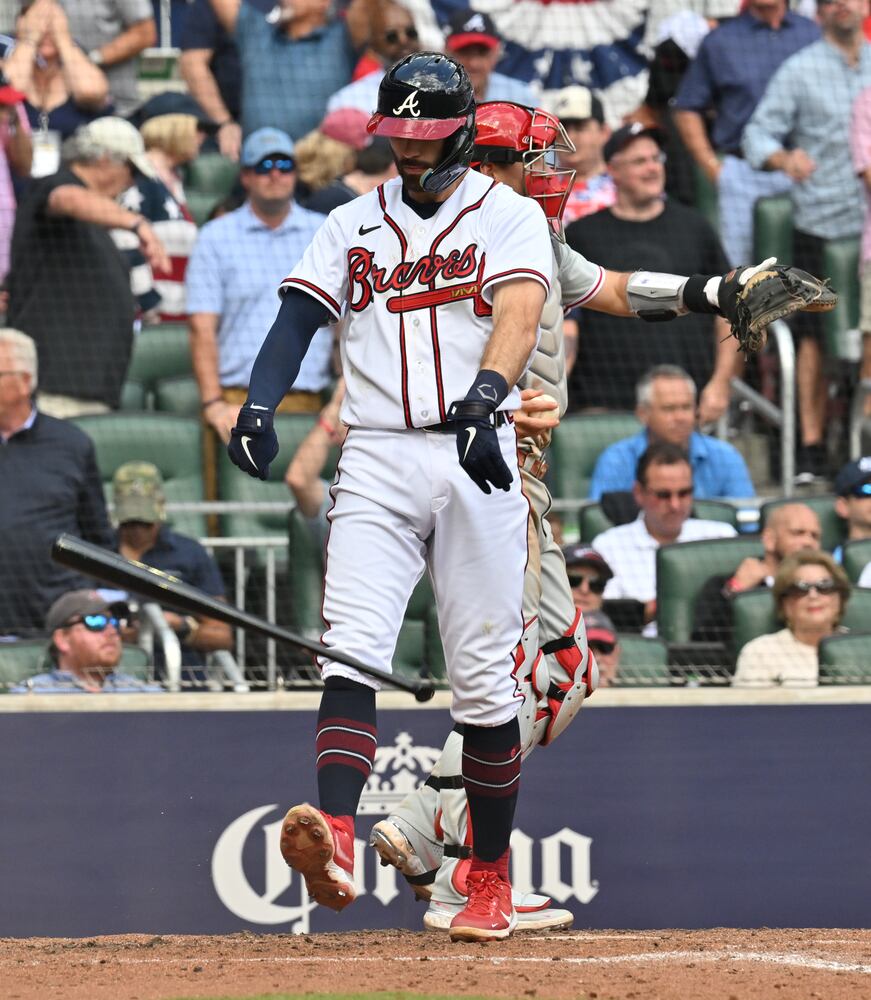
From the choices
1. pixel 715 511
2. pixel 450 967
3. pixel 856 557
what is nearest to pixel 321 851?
pixel 450 967

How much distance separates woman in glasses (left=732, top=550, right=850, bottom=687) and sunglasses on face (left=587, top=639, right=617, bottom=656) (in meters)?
0.40

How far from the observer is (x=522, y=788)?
520cm

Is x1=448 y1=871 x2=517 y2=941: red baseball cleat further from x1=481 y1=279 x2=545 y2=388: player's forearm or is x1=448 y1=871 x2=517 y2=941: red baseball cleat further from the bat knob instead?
x1=481 y1=279 x2=545 y2=388: player's forearm

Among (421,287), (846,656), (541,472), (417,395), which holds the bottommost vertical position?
(846,656)

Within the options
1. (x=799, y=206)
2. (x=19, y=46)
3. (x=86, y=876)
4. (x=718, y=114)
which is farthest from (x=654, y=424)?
(x=19, y=46)

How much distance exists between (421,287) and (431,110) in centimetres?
38

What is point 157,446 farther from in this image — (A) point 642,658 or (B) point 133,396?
(A) point 642,658

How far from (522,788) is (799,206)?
3.70 meters

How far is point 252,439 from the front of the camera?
387cm

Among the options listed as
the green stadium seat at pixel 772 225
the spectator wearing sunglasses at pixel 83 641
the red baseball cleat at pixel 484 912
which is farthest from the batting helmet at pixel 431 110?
the green stadium seat at pixel 772 225

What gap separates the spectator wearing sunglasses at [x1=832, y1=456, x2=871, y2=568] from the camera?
665 cm

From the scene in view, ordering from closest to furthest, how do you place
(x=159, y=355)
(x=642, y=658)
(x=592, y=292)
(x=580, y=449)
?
(x=592, y=292), (x=642, y=658), (x=580, y=449), (x=159, y=355)

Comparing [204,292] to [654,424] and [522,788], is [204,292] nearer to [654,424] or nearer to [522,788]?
[654,424]

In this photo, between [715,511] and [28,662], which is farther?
[715,511]
